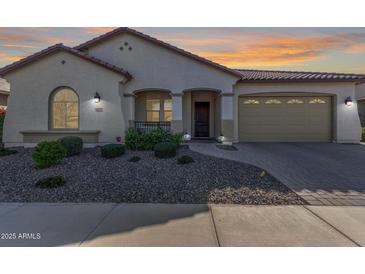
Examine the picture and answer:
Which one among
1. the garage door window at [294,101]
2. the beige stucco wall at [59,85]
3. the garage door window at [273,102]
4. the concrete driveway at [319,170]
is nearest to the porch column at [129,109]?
the beige stucco wall at [59,85]

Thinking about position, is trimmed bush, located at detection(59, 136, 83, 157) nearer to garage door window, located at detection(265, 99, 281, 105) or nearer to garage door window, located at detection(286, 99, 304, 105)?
garage door window, located at detection(265, 99, 281, 105)

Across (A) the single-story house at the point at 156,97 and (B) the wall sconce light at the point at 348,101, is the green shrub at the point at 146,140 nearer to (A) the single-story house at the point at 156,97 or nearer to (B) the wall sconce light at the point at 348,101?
(A) the single-story house at the point at 156,97

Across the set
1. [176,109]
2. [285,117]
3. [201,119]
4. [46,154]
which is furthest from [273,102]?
[46,154]

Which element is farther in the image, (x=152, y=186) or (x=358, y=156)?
(x=358, y=156)

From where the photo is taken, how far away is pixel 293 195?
5719mm

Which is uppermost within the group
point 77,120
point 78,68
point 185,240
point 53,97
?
point 78,68

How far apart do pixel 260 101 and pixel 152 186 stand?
1068 centimetres

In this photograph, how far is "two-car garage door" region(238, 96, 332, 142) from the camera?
14.4 meters

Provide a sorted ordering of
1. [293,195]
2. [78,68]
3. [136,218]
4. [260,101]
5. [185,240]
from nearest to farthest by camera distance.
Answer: [185,240]
[136,218]
[293,195]
[78,68]
[260,101]

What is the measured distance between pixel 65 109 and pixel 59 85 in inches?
48.5

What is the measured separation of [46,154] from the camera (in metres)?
7.58

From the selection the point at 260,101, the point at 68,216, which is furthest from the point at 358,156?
the point at 68,216

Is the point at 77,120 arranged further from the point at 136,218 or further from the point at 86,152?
Result: the point at 136,218

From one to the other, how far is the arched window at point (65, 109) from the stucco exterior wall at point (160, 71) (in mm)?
2888
